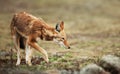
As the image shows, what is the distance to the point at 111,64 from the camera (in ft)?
42.6

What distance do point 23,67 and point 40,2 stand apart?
23665 mm

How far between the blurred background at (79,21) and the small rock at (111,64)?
3.08 meters

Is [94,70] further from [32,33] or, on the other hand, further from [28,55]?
[28,55]

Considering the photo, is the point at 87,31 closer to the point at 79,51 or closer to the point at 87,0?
the point at 79,51

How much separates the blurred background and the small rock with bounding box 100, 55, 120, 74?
308cm

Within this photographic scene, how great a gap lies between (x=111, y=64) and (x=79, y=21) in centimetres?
1705

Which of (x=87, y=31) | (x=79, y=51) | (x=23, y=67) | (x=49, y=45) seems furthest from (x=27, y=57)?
(x=87, y=31)

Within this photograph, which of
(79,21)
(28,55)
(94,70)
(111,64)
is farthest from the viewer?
(79,21)

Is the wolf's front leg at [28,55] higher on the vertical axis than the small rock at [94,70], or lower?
higher

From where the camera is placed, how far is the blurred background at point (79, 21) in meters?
19.1

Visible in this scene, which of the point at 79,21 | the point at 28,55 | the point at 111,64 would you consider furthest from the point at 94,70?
the point at 79,21

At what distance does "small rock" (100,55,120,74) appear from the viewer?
12922 mm

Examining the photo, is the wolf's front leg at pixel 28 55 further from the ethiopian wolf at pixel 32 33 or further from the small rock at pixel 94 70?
the small rock at pixel 94 70

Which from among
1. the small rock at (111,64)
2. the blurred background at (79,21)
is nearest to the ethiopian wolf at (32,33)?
the small rock at (111,64)
